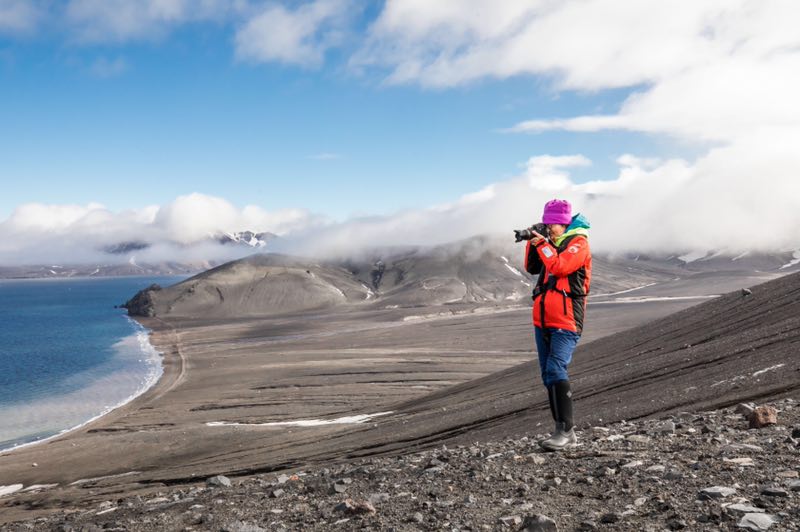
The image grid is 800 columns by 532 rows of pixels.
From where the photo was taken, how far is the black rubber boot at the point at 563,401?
26.5 ft

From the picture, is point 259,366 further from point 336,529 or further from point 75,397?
point 336,529

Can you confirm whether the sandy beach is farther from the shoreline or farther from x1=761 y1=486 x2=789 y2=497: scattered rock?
x1=761 y1=486 x2=789 y2=497: scattered rock

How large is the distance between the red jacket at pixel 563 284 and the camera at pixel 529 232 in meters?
0.19

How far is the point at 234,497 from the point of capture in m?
8.35

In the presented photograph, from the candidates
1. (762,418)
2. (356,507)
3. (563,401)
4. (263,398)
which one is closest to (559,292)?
(563,401)

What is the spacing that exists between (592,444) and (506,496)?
2.43m

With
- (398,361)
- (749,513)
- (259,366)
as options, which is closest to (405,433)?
(749,513)

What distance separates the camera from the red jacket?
7418 millimetres

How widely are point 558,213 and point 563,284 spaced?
1.03 meters

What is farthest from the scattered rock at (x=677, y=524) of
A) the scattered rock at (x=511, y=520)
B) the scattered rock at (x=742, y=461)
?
the scattered rock at (x=742, y=461)

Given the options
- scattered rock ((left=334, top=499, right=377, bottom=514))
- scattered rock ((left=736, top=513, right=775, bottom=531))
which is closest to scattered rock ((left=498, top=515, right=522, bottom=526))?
scattered rock ((left=334, top=499, right=377, bottom=514))

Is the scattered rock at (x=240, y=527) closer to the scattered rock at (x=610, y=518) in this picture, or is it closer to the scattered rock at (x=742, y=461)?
the scattered rock at (x=610, y=518)

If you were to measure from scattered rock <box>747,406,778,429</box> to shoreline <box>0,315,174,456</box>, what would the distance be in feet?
133

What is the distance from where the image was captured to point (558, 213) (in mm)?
8031
